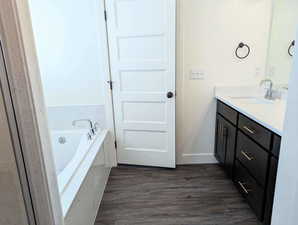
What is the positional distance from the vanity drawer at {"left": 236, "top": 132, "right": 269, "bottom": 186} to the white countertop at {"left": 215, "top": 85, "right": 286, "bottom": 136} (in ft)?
0.67

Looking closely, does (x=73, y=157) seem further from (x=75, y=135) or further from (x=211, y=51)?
(x=211, y=51)

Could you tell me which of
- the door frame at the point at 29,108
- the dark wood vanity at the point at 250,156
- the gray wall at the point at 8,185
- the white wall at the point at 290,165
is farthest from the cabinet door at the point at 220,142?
the gray wall at the point at 8,185

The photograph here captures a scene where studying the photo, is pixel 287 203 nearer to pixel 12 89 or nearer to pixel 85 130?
pixel 12 89

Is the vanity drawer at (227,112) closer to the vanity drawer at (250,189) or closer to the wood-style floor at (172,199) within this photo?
the vanity drawer at (250,189)

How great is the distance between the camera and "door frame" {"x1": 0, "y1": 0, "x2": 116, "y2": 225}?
0.67m

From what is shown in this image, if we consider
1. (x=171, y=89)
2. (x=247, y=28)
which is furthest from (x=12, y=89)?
(x=247, y=28)

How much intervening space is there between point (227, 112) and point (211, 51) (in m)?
0.71

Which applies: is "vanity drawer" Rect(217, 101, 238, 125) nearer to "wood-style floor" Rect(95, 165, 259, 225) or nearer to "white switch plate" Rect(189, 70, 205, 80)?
"white switch plate" Rect(189, 70, 205, 80)

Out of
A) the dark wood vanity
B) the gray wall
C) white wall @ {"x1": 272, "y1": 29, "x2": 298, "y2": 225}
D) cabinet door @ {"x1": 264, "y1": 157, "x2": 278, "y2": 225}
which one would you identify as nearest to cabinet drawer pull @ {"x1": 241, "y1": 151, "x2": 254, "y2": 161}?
the dark wood vanity

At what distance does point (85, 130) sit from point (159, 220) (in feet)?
4.35

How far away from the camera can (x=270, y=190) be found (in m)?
1.41

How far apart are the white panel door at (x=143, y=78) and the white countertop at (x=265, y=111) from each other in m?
0.67

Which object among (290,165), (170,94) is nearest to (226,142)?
(170,94)

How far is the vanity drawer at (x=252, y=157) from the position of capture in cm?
147
